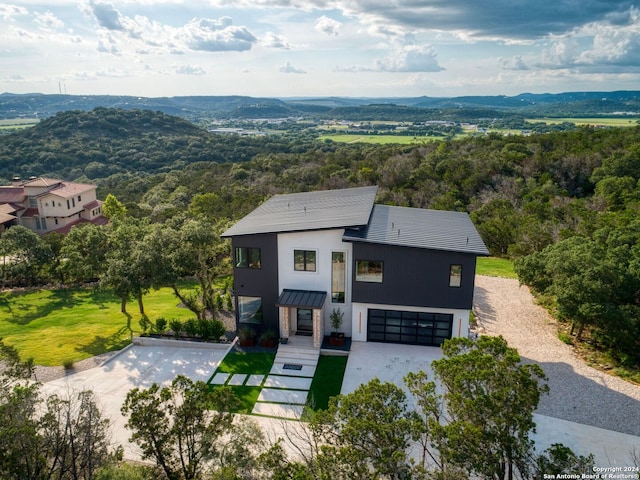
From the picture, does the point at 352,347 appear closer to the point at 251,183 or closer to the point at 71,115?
the point at 251,183

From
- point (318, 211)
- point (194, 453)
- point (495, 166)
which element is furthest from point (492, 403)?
point (495, 166)

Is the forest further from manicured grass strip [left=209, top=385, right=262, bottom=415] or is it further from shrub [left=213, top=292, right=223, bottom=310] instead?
manicured grass strip [left=209, top=385, right=262, bottom=415]

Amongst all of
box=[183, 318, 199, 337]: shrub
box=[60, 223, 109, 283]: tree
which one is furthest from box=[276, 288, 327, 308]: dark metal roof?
box=[60, 223, 109, 283]: tree

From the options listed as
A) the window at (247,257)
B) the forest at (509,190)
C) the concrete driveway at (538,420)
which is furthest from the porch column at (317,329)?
the forest at (509,190)

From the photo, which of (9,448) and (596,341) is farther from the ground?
(9,448)

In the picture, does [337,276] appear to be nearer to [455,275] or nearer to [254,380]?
[455,275]
